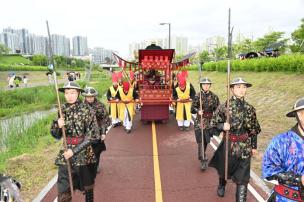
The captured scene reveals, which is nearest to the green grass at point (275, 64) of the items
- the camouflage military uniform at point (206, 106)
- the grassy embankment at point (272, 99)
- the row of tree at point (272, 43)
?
the grassy embankment at point (272, 99)

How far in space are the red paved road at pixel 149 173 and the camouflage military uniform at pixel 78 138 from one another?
4.18ft

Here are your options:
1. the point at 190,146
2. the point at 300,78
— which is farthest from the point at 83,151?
the point at 300,78

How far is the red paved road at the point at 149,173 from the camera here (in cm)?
520

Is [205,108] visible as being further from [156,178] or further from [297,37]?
[297,37]

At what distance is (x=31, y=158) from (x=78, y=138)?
4.25 m

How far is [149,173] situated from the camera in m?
6.28

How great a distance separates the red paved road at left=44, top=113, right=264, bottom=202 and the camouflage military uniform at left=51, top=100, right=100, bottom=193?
50.1 inches

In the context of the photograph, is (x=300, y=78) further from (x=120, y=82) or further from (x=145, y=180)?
(x=145, y=180)

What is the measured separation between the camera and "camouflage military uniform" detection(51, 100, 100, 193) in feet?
12.9

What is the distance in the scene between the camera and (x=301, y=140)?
2.70 metres

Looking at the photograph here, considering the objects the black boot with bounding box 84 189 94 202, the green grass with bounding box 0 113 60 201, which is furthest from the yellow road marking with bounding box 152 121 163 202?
the green grass with bounding box 0 113 60 201

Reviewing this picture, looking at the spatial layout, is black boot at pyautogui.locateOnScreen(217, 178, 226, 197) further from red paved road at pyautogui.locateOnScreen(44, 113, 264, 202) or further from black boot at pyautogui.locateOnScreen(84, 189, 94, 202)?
black boot at pyautogui.locateOnScreen(84, 189, 94, 202)

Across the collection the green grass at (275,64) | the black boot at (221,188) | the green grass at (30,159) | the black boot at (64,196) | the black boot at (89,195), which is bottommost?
the green grass at (30,159)

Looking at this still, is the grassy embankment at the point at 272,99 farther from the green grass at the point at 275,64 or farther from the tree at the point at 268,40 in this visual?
the tree at the point at 268,40
